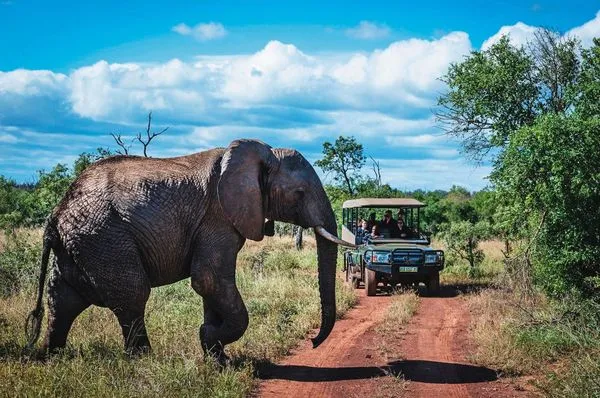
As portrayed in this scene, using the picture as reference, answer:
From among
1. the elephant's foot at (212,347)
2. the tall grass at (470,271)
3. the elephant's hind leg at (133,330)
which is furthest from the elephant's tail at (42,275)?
the tall grass at (470,271)

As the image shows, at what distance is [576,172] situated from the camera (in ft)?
40.3

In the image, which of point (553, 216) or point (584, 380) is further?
point (553, 216)

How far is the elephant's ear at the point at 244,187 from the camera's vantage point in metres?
8.50

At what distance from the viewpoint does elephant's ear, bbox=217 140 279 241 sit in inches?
335

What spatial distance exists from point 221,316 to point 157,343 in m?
1.11

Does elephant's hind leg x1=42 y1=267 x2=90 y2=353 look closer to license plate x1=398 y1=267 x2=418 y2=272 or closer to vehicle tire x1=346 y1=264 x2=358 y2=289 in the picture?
license plate x1=398 y1=267 x2=418 y2=272

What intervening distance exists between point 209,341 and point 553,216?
6.65m

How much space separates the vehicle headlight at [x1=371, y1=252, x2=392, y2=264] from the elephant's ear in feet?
29.7

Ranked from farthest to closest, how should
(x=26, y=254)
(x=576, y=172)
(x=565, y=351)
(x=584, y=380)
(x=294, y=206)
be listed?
(x=26, y=254), (x=576, y=172), (x=565, y=351), (x=294, y=206), (x=584, y=380)

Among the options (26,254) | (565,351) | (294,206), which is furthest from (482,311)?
(26,254)

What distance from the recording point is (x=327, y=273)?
29.7ft

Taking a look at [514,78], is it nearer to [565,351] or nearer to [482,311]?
[482,311]

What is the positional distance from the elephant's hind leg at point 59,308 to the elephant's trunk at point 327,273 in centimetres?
273

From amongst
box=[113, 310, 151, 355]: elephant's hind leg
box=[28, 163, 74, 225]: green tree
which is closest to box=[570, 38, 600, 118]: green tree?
box=[113, 310, 151, 355]: elephant's hind leg
